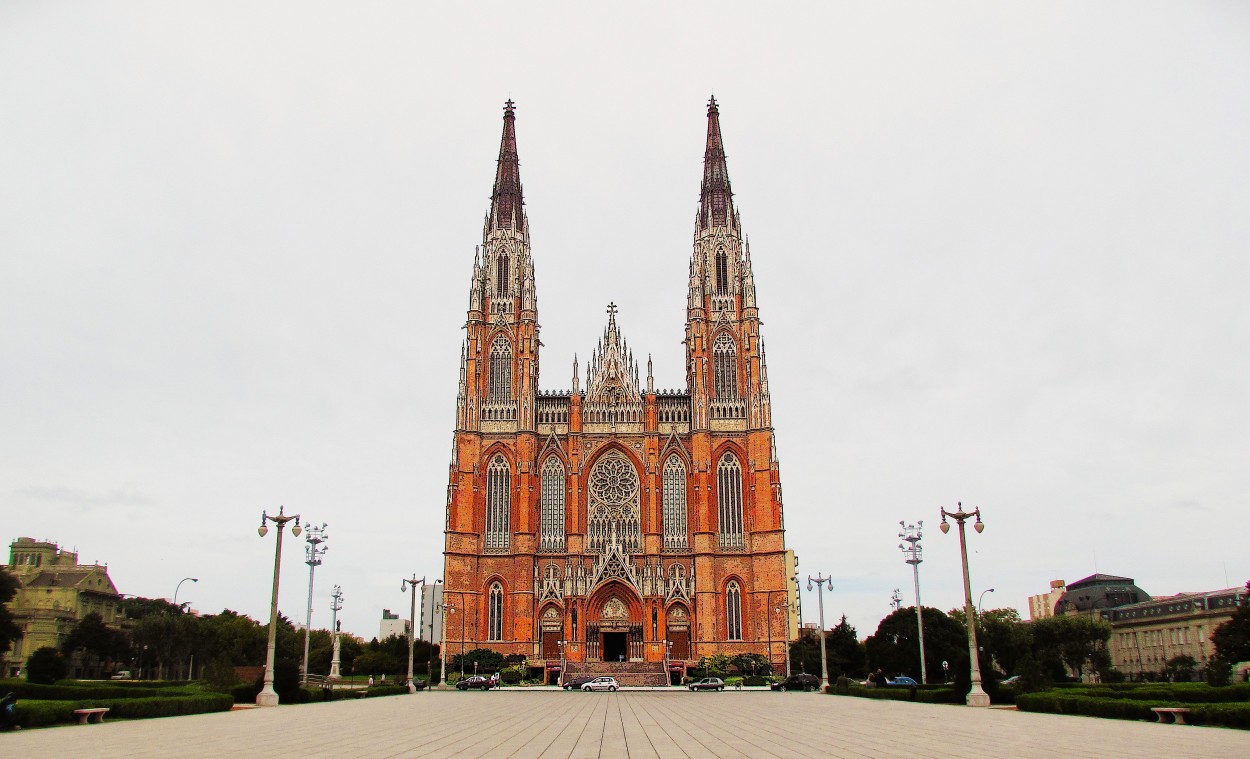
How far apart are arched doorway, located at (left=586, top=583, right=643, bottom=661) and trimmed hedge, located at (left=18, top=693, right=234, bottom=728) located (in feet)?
136

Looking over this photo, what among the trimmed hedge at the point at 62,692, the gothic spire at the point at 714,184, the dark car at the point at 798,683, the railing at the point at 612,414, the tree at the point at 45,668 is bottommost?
the dark car at the point at 798,683

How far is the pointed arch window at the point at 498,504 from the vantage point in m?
71.9

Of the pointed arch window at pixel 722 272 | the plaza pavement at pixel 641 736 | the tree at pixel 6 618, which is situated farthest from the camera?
the pointed arch window at pixel 722 272

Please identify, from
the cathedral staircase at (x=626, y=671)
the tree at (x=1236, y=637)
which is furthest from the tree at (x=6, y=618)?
the tree at (x=1236, y=637)

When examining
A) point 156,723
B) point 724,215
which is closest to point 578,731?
point 156,723

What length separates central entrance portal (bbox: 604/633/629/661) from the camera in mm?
69875

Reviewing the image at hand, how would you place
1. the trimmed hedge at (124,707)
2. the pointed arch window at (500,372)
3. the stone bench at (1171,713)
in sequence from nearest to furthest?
the stone bench at (1171,713)
the trimmed hedge at (124,707)
the pointed arch window at (500,372)

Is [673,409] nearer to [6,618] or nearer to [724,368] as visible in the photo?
[724,368]

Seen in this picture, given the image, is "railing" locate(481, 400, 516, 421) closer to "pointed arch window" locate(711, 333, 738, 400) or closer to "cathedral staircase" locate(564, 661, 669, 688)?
"pointed arch window" locate(711, 333, 738, 400)

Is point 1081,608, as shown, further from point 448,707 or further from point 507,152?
point 448,707

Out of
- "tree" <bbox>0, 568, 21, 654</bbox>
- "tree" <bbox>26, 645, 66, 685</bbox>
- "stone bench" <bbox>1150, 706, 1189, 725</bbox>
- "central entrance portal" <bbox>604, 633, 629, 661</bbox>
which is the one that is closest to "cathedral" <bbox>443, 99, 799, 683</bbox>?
"central entrance portal" <bbox>604, 633, 629, 661</bbox>

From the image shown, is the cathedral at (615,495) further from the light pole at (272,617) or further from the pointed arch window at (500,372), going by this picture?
the light pole at (272,617)

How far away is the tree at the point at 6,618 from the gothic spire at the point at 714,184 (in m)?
55.2

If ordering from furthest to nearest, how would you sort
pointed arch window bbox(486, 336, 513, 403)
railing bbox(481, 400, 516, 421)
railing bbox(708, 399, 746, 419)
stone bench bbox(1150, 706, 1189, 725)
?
pointed arch window bbox(486, 336, 513, 403) < railing bbox(708, 399, 746, 419) < railing bbox(481, 400, 516, 421) < stone bench bbox(1150, 706, 1189, 725)
